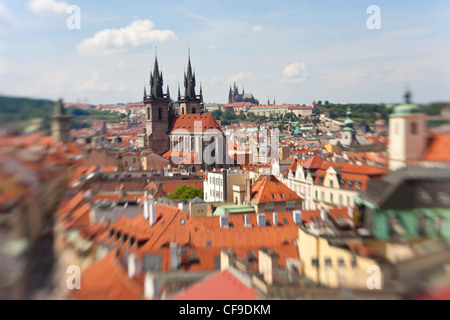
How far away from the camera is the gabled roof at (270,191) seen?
16.5 m

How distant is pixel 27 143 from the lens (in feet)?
8.91

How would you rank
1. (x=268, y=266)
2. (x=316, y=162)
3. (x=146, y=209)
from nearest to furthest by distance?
(x=268, y=266) < (x=316, y=162) < (x=146, y=209)

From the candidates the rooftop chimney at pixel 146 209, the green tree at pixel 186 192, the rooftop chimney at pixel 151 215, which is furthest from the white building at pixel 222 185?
the rooftop chimney at pixel 146 209

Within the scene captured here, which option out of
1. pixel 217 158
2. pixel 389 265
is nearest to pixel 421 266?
pixel 389 265

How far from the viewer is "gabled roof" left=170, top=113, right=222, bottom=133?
47.6 meters

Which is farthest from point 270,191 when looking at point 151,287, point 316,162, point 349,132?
point 151,287

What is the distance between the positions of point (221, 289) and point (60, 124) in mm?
1808

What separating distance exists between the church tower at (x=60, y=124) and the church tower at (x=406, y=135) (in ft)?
8.05

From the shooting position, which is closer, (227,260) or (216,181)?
(227,260)

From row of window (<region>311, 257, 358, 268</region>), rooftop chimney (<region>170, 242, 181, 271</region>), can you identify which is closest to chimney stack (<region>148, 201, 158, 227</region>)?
rooftop chimney (<region>170, 242, 181, 271</region>)

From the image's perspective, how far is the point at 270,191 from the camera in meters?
17.3

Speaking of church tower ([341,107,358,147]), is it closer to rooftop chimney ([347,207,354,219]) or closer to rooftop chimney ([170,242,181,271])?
rooftop chimney ([347,207,354,219])

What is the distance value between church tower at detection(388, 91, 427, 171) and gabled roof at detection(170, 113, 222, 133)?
42798mm

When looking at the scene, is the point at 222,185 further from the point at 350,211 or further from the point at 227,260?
the point at 350,211
